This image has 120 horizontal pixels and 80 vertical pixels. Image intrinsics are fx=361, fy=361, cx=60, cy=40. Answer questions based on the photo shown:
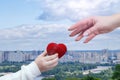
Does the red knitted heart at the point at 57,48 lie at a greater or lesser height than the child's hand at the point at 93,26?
lesser

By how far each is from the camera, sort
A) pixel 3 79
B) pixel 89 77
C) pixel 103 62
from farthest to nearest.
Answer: pixel 103 62, pixel 89 77, pixel 3 79

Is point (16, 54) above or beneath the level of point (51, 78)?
above

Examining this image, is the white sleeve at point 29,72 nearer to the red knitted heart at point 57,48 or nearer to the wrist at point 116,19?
the red knitted heart at point 57,48

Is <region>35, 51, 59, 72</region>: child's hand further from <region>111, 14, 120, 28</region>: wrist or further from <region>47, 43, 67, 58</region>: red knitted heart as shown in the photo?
<region>111, 14, 120, 28</region>: wrist

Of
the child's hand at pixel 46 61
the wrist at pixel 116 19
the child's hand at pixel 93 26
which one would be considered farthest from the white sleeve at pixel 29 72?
the wrist at pixel 116 19

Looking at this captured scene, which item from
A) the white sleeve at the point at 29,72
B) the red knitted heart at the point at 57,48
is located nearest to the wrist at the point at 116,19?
the red knitted heart at the point at 57,48

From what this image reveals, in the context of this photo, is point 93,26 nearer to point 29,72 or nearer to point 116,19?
point 116,19

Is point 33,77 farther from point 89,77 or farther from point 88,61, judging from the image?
point 88,61

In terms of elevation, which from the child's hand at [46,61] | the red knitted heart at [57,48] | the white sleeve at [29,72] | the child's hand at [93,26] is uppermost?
the child's hand at [93,26]

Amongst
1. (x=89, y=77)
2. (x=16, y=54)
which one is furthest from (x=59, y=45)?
(x=16, y=54)
